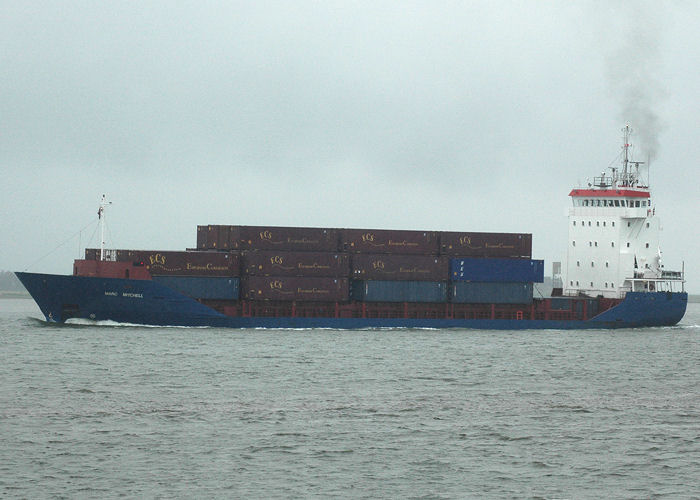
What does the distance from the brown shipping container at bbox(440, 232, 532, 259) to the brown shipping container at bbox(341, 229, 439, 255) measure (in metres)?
0.97

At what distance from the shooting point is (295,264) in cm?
6241

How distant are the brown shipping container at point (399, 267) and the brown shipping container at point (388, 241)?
0.49 meters

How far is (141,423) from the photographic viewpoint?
1198 inches

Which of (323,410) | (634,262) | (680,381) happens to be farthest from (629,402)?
(634,262)

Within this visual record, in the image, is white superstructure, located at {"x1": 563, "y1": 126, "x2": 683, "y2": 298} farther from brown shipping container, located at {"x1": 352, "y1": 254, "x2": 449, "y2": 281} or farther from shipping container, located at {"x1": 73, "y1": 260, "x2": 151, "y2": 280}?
shipping container, located at {"x1": 73, "y1": 260, "x2": 151, "y2": 280}

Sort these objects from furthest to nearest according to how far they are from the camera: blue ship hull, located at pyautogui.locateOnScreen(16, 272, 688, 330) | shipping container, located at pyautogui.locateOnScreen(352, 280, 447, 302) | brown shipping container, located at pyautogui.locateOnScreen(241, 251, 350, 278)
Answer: shipping container, located at pyautogui.locateOnScreen(352, 280, 447, 302), brown shipping container, located at pyautogui.locateOnScreen(241, 251, 350, 278), blue ship hull, located at pyautogui.locateOnScreen(16, 272, 688, 330)

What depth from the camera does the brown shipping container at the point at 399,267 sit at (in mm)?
63531

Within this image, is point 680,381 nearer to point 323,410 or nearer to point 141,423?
point 323,410

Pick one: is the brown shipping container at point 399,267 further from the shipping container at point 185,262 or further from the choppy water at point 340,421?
the choppy water at point 340,421

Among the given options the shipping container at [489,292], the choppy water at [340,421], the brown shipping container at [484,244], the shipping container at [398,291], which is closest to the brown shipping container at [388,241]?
the brown shipping container at [484,244]

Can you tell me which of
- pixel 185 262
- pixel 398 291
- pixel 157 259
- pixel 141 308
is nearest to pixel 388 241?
pixel 398 291

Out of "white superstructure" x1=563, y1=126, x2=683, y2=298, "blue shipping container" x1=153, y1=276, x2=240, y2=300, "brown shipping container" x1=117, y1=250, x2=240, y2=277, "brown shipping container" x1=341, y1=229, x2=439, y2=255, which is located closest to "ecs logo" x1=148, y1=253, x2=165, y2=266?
"brown shipping container" x1=117, y1=250, x2=240, y2=277

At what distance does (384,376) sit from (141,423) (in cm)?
1409

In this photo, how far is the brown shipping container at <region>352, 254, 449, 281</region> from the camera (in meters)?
63.5
